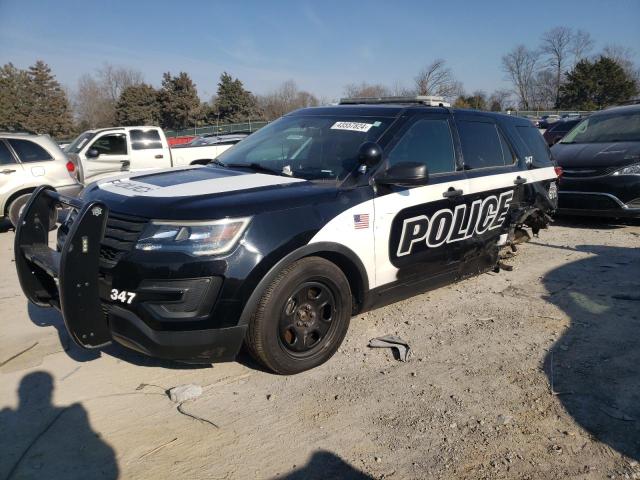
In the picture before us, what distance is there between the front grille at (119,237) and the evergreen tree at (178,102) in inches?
2152

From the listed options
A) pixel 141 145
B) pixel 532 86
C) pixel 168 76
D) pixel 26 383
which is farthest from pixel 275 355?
pixel 532 86

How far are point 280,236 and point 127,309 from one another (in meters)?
0.97

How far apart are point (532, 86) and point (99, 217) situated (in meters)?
77.7

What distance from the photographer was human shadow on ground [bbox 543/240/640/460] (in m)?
2.78

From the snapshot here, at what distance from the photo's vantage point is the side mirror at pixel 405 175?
345cm

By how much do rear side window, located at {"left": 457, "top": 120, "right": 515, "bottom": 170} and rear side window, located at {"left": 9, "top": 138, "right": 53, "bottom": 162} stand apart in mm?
7150

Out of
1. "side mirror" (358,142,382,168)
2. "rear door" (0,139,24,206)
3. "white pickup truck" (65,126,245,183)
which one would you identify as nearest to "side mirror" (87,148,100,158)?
"white pickup truck" (65,126,245,183)

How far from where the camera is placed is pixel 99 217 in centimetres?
273

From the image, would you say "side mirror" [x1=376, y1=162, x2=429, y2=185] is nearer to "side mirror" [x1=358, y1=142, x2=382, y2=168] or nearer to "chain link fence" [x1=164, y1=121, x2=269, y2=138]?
"side mirror" [x1=358, y1=142, x2=382, y2=168]

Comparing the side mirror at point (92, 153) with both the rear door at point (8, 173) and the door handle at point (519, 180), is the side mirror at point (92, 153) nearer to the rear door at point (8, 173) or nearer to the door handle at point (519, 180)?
the rear door at point (8, 173)

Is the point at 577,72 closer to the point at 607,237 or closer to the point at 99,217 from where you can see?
the point at 607,237

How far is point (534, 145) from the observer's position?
562cm

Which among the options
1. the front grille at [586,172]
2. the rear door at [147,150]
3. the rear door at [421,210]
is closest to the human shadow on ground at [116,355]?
the rear door at [421,210]

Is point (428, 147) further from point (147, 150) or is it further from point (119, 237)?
point (147, 150)
